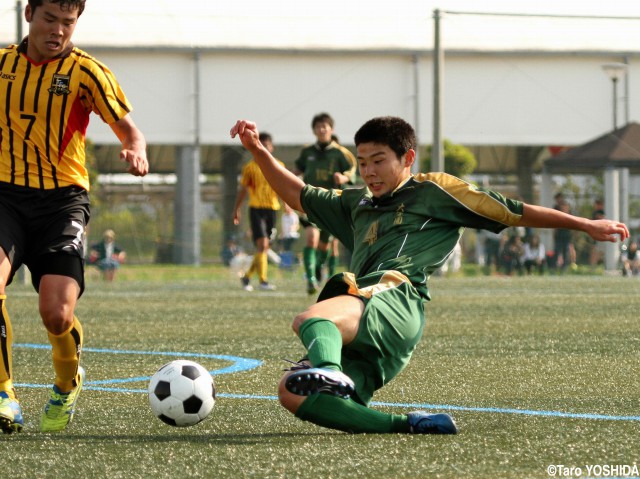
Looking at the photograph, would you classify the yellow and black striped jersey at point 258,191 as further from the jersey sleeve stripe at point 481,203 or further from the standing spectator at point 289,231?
the jersey sleeve stripe at point 481,203

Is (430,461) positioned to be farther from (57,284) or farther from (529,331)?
(529,331)

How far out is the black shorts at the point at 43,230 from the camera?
4836 mm

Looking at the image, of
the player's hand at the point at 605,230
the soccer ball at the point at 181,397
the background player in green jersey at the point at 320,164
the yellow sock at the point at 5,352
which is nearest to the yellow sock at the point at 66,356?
the yellow sock at the point at 5,352

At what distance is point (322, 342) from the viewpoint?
4258 millimetres

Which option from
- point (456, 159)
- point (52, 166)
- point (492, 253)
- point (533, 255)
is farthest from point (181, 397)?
point (456, 159)

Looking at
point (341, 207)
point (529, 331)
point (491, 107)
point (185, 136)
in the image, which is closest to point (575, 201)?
point (491, 107)

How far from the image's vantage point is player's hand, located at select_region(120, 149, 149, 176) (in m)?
4.89

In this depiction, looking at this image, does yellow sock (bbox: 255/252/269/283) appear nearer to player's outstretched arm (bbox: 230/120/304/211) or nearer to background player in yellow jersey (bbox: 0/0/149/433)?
player's outstretched arm (bbox: 230/120/304/211)

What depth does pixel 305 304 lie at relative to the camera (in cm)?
1242

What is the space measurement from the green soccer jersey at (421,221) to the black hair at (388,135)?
0.15 m

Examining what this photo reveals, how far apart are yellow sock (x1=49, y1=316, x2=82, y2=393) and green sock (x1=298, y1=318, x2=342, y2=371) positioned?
108 centimetres

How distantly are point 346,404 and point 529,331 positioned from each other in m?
5.15

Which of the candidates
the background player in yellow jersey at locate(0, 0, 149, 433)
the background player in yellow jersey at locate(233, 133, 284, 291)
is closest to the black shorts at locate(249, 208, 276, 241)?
the background player in yellow jersey at locate(233, 133, 284, 291)

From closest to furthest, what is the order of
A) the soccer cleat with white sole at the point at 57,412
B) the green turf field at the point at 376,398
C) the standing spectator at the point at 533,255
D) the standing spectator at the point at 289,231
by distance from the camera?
the green turf field at the point at 376,398, the soccer cleat with white sole at the point at 57,412, the standing spectator at the point at 533,255, the standing spectator at the point at 289,231
